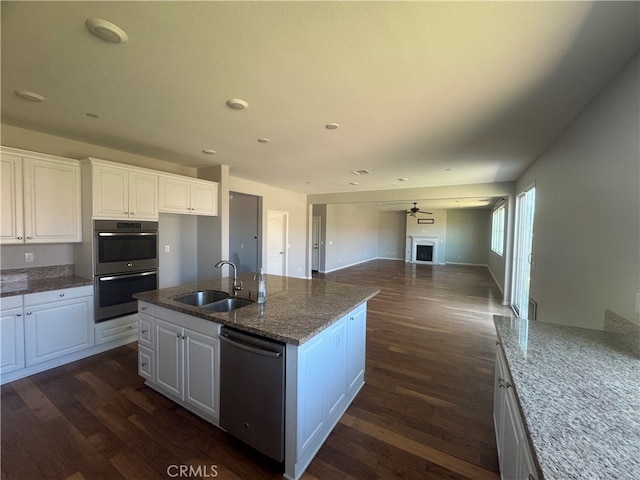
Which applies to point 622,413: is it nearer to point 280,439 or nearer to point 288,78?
point 280,439

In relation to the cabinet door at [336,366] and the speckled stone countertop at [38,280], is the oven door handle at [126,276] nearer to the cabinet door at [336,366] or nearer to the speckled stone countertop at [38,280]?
the speckled stone countertop at [38,280]

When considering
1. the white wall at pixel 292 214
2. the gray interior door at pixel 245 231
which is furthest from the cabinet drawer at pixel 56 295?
the gray interior door at pixel 245 231

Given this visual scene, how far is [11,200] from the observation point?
2566 millimetres

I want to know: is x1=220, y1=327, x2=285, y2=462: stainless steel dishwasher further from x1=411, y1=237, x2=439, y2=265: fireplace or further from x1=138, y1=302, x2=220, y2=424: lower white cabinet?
x1=411, y1=237, x2=439, y2=265: fireplace

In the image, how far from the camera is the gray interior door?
20.0 feet

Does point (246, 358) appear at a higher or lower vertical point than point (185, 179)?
lower

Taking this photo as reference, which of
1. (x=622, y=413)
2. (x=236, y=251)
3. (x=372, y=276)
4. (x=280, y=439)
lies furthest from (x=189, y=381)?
(x=372, y=276)

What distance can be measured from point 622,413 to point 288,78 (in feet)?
7.65

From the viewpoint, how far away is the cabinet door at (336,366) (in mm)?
1914

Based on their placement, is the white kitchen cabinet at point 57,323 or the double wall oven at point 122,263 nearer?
the white kitchen cabinet at point 57,323

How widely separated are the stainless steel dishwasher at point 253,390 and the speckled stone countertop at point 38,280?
2332mm

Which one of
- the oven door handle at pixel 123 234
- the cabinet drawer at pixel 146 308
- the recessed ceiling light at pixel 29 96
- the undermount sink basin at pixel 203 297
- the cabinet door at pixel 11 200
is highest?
the recessed ceiling light at pixel 29 96

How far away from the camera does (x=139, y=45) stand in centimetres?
151

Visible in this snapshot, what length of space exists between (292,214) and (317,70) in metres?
5.50
